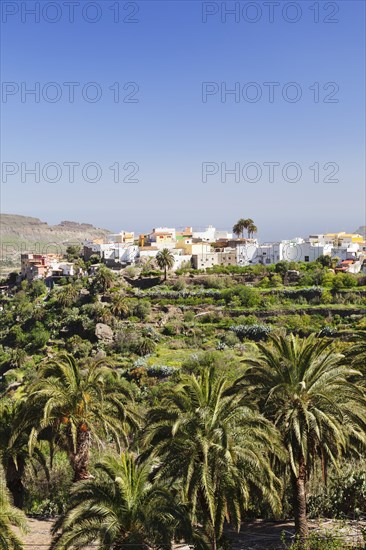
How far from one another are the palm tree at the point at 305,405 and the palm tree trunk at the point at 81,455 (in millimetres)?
4273

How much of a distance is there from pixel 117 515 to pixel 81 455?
4.06 meters

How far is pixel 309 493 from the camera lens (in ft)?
44.8

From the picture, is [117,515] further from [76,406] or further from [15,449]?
[15,449]

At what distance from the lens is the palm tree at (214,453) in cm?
986

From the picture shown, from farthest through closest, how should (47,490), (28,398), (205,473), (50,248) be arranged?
1. (50,248)
2. (47,490)
3. (28,398)
4. (205,473)

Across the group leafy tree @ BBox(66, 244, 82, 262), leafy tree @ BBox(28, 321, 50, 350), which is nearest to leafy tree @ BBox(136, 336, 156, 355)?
leafy tree @ BBox(28, 321, 50, 350)

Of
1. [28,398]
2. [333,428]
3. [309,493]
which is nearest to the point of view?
[333,428]

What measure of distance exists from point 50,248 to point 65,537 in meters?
162

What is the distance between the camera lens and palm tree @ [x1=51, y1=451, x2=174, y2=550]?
29.4ft

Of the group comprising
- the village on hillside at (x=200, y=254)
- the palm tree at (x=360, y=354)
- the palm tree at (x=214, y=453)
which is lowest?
the palm tree at (x=214, y=453)

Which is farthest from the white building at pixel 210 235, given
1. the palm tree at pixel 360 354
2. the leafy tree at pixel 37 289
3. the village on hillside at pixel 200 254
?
the palm tree at pixel 360 354

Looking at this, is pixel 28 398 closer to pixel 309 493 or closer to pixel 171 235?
pixel 309 493

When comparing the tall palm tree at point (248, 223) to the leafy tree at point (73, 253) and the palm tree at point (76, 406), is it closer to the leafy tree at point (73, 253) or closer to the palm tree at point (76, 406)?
the leafy tree at point (73, 253)

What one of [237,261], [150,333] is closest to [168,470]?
[150,333]
